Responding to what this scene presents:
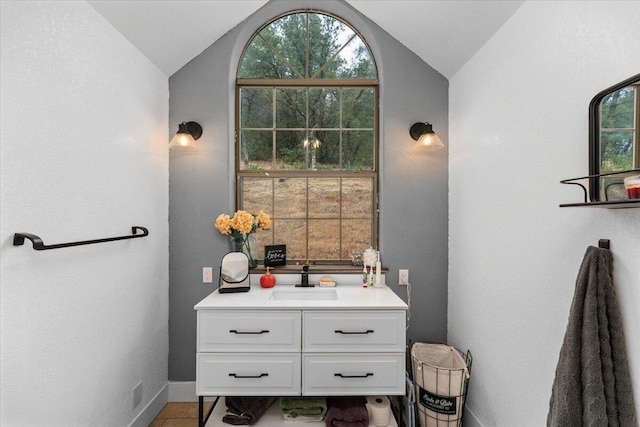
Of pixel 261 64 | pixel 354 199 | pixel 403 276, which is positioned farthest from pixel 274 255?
pixel 261 64

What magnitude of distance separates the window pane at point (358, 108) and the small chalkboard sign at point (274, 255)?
40.4 inches

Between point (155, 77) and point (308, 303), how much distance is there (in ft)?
5.75

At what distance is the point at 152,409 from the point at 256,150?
6.12 feet

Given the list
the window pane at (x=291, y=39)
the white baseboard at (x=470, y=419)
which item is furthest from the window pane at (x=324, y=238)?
the white baseboard at (x=470, y=419)

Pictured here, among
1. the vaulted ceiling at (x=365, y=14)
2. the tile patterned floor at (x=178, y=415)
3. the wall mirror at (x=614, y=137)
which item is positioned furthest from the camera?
the tile patterned floor at (x=178, y=415)

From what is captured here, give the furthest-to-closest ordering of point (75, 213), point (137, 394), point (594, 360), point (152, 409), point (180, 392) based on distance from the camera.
→ point (180, 392), point (152, 409), point (137, 394), point (75, 213), point (594, 360)

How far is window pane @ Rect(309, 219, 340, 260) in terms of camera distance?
258 centimetres

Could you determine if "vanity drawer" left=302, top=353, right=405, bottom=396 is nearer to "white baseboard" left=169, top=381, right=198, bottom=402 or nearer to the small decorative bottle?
the small decorative bottle

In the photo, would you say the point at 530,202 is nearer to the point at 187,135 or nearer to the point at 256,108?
the point at 256,108

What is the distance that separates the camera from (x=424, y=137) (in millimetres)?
2305

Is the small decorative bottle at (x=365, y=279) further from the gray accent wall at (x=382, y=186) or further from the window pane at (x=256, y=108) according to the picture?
the window pane at (x=256, y=108)

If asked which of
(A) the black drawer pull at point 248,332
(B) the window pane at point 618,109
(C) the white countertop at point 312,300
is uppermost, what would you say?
(B) the window pane at point 618,109

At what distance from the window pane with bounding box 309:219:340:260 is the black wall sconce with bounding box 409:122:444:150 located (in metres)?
0.80

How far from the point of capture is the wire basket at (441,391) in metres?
1.94
